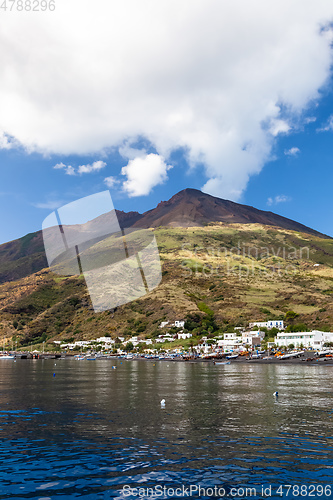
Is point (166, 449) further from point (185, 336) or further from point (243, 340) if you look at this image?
point (185, 336)

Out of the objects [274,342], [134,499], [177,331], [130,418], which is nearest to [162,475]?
[134,499]

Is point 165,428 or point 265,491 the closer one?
point 265,491

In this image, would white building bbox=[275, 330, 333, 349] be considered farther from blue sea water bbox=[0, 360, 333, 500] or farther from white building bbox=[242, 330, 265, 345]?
blue sea water bbox=[0, 360, 333, 500]

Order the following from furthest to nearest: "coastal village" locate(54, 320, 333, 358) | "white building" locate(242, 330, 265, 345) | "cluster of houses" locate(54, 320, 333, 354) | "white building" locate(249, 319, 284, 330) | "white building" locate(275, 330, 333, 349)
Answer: "white building" locate(249, 319, 284, 330) < "white building" locate(242, 330, 265, 345) < "cluster of houses" locate(54, 320, 333, 354) < "coastal village" locate(54, 320, 333, 358) < "white building" locate(275, 330, 333, 349)

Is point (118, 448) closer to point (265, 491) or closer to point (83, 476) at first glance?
point (83, 476)

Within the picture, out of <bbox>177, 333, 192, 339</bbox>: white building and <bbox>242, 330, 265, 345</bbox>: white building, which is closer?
<bbox>242, 330, 265, 345</bbox>: white building

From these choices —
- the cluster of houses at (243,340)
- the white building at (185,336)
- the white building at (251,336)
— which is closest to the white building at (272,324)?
the cluster of houses at (243,340)

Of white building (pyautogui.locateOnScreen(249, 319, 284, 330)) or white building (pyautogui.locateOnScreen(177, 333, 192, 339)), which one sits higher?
white building (pyautogui.locateOnScreen(249, 319, 284, 330))

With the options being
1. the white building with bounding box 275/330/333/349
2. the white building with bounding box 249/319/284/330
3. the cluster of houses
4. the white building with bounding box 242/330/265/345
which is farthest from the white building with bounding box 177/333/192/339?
the white building with bounding box 275/330/333/349
